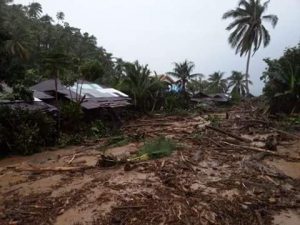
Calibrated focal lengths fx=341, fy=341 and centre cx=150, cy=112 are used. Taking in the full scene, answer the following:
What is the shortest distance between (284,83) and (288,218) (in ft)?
54.0

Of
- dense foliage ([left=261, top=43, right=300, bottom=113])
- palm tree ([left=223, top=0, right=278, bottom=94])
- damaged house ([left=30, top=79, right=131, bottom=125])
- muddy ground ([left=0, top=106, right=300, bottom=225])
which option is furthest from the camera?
palm tree ([left=223, top=0, right=278, bottom=94])

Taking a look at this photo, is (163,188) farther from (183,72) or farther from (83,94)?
(183,72)

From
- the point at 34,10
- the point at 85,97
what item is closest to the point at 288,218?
the point at 85,97

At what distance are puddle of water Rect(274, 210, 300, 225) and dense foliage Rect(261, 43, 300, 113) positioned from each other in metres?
15.3

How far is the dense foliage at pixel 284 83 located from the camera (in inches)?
862

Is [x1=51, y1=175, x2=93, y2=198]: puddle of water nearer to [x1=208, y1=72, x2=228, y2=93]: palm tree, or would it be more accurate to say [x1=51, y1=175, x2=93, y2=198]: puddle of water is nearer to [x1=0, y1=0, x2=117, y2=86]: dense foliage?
[x1=0, y1=0, x2=117, y2=86]: dense foliage

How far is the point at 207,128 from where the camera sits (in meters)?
18.8

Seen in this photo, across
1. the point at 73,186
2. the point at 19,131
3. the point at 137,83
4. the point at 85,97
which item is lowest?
the point at 73,186

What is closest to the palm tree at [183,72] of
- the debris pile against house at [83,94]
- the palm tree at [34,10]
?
the debris pile against house at [83,94]

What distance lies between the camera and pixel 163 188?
9.00 metres

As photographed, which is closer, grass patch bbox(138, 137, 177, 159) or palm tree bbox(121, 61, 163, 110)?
grass patch bbox(138, 137, 177, 159)

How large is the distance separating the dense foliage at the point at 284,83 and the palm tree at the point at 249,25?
15.2m

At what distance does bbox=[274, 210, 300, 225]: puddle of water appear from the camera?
7.31 metres

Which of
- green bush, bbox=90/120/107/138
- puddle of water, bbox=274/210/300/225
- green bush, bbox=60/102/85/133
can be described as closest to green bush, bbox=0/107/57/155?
green bush, bbox=60/102/85/133
